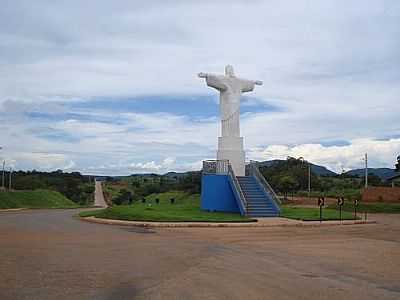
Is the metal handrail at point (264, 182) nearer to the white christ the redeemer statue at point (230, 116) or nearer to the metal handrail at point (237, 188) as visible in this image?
the white christ the redeemer statue at point (230, 116)

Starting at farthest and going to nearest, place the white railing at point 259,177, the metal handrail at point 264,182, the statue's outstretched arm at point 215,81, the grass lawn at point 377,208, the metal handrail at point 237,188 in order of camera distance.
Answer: the grass lawn at point 377,208 < the statue's outstretched arm at point 215,81 < the white railing at point 259,177 < the metal handrail at point 264,182 < the metal handrail at point 237,188

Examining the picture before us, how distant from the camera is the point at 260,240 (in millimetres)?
19062

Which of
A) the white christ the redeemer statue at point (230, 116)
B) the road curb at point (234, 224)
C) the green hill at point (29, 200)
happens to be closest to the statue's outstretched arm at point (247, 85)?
the white christ the redeemer statue at point (230, 116)

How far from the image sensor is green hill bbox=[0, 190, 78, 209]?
53.8 m

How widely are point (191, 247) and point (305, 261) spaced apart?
13.1 ft

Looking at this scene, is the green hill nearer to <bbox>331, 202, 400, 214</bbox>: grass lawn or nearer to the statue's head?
the statue's head

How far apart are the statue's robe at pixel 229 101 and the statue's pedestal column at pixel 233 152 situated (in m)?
0.35

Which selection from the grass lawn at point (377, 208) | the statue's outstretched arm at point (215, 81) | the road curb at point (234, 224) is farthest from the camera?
the grass lawn at point (377, 208)

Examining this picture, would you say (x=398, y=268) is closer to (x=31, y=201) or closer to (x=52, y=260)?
(x=52, y=260)

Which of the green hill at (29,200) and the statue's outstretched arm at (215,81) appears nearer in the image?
the statue's outstretched arm at (215,81)

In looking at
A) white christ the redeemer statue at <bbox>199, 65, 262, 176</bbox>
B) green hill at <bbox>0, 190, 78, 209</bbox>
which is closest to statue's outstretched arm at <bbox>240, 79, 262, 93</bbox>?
white christ the redeemer statue at <bbox>199, 65, 262, 176</bbox>

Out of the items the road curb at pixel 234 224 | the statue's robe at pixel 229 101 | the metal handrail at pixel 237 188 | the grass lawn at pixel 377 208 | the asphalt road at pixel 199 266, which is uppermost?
the statue's robe at pixel 229 101

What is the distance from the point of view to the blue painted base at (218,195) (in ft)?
109

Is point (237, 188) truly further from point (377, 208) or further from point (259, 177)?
point (377, 208)
